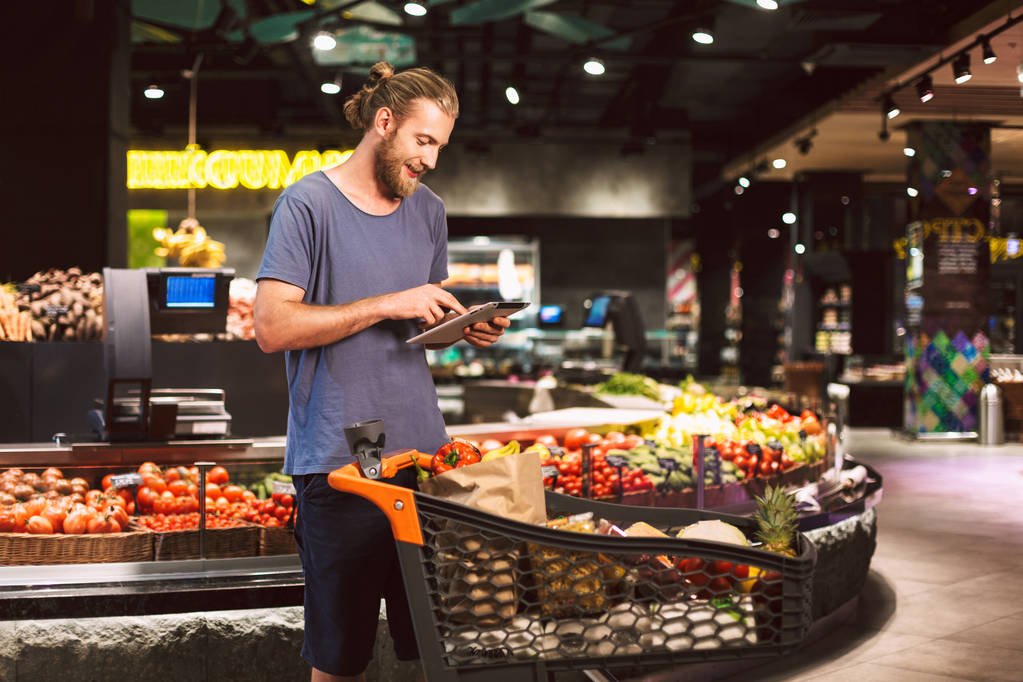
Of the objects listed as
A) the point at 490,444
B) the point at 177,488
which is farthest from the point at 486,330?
the point at 490,444

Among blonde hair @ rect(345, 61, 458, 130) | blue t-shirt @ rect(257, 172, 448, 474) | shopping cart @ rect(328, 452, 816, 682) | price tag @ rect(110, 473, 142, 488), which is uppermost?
blonde hair @ rect(345, 61, 458, 130)

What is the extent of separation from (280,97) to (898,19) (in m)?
8.45

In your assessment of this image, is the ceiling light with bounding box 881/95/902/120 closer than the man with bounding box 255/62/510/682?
No

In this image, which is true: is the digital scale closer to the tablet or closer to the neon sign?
the tablet

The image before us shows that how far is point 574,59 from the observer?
1008cm

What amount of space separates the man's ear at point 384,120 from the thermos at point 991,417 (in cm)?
1182

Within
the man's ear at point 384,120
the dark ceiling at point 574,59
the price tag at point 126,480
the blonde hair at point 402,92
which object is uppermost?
the dark ceiling at point 574,59

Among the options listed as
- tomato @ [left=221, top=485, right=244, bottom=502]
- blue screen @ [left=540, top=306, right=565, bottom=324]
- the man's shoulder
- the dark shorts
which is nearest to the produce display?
tomato @ [left=221, top=485, right=244, bottom=502]

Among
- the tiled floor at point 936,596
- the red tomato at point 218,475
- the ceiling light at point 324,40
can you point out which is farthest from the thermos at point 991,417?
the red tomato at point 218,475

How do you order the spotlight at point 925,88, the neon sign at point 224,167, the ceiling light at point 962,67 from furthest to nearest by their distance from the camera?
1. the neon sign at point 224,167
2. the spotlight at point 925,88
3. the ceiling light at point 962,67

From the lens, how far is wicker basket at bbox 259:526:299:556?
3398 millimetres

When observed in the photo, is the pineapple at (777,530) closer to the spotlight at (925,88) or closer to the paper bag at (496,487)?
the paper bag at (496,487)

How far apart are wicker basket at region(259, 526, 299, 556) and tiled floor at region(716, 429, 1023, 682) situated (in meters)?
1.48

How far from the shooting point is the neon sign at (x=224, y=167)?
12992 mm
